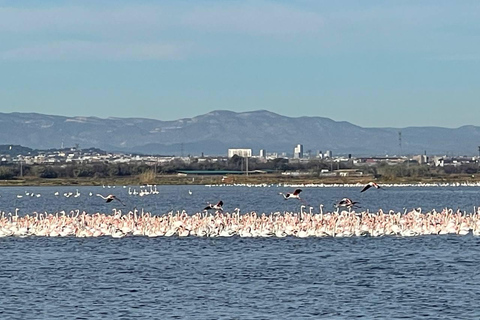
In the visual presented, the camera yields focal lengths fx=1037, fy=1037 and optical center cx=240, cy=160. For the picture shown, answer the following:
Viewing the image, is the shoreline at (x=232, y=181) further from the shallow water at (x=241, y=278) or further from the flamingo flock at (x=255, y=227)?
the shallow water at (x=241, y=278)

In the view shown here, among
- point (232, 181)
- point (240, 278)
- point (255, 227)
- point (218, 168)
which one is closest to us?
point (240, 278)

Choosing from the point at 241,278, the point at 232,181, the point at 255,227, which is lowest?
the point at 241,278

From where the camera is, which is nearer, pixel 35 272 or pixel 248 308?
pixel 248 308

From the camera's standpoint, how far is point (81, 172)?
159125mm

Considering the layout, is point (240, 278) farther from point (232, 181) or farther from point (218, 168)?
Result: point (218, 168)

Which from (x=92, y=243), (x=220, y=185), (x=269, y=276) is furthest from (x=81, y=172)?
(x=269, y=276)

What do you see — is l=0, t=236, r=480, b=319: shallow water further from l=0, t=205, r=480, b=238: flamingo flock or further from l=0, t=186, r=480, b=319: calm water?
l=0, t=205, r=480, b=238: flamingo flock

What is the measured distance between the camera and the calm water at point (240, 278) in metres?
24.9

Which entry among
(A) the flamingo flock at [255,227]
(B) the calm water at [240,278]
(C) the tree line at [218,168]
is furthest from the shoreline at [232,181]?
(B) the calm water at [240,278]

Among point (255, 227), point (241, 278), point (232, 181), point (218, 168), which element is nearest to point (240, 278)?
point (241, 278)

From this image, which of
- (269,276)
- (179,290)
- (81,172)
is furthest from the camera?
(81,172)

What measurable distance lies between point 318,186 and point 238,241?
3301 inches

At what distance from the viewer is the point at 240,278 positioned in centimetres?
3022

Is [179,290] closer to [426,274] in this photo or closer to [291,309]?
A: [291,309]
